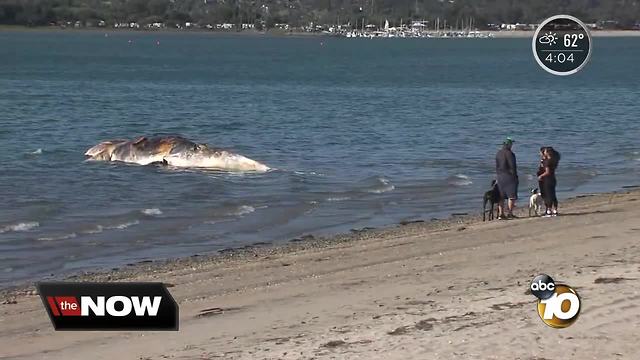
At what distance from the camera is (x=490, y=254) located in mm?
17250

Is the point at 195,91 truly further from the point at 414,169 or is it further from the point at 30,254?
the point at 30,254

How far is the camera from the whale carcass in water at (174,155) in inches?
1239

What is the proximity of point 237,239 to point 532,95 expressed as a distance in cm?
5880

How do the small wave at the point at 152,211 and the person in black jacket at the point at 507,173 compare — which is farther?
the small wave at the point at 152,211

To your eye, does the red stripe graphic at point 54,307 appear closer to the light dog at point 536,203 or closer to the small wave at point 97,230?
the small wave at point 97,230

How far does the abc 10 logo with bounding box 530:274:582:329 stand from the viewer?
1182 cm

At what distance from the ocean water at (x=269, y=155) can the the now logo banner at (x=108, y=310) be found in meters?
5.36

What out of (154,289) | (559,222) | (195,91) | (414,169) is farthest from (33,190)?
(195,91)

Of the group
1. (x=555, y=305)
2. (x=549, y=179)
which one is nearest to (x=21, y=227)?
(x=549, y=179)

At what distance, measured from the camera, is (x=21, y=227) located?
22.8 meters
